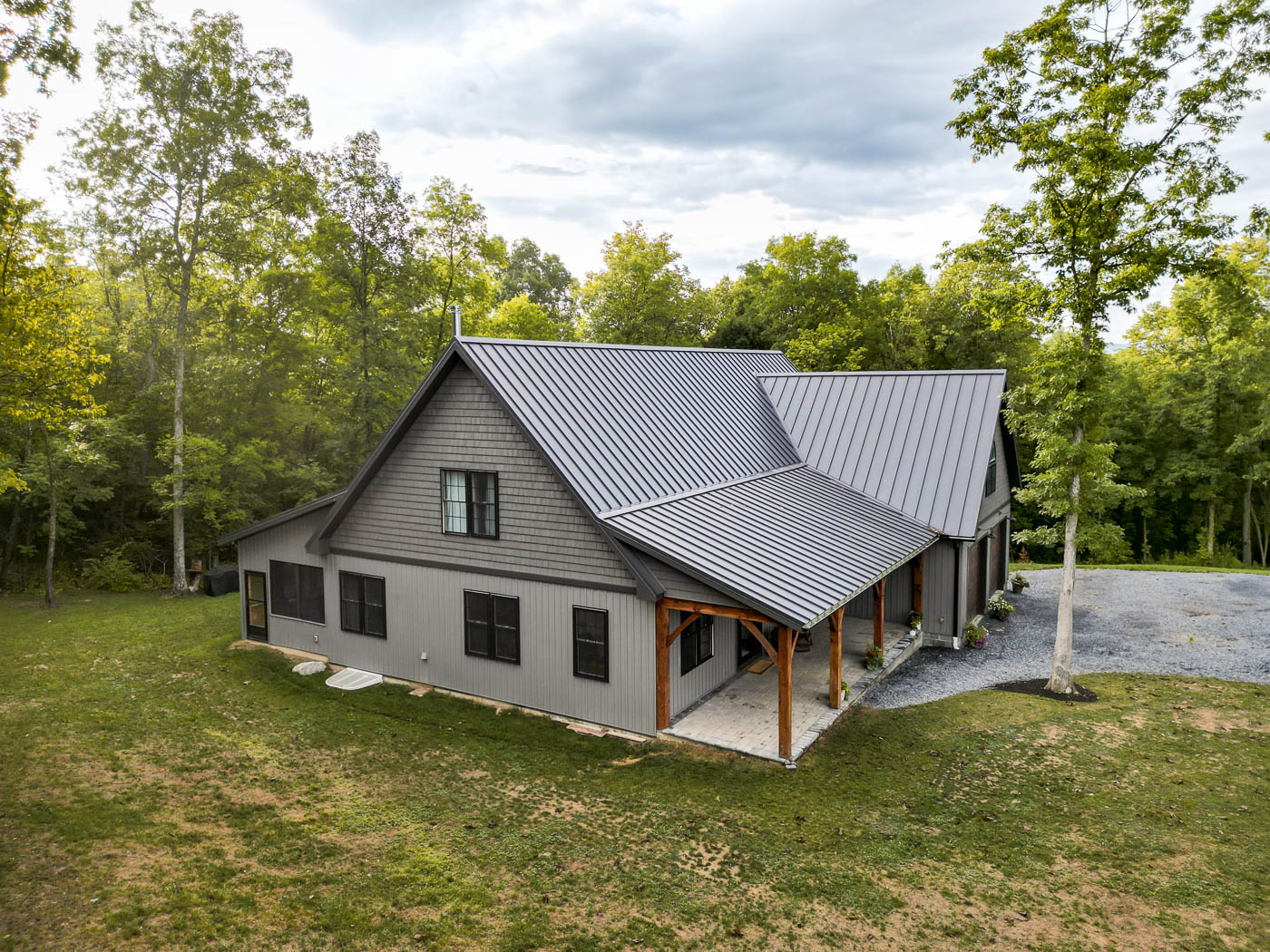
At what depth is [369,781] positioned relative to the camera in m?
10.4

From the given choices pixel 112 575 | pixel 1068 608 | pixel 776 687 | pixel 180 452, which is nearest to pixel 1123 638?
pixel 1068 608

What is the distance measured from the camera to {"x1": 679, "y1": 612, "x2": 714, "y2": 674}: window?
12680 mm

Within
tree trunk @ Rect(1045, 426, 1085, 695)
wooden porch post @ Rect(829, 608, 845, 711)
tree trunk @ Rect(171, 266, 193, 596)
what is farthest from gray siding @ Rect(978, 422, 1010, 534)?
tree trunk @ Rect(171, 266, 193, 596)

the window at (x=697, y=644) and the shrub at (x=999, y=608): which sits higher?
the window at (x=697, y=644)

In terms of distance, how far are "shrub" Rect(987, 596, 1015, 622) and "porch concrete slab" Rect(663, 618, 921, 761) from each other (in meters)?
3.85

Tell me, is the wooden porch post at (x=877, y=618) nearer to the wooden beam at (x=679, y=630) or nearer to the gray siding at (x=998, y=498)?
the gray siding at (x=998, y=498)

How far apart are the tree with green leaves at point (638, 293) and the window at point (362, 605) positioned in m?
26.2

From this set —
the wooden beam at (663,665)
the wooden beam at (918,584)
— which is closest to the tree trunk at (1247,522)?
the wooden beam at (918,584)

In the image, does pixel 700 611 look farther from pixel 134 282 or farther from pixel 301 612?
pixel 134 282

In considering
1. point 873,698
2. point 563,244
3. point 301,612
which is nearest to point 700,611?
point 873,698

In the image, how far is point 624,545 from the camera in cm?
1163

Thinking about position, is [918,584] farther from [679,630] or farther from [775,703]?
[679,630]

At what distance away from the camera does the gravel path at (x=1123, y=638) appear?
48.9 ft

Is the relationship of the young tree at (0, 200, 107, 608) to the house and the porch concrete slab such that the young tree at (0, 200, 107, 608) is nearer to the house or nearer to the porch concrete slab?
the house
